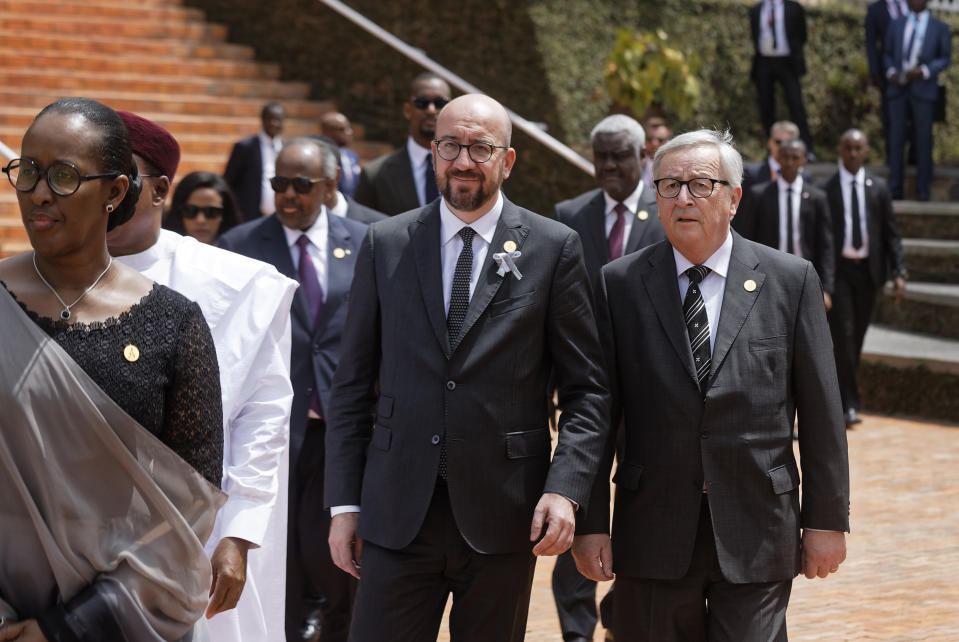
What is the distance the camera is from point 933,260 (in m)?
15.8

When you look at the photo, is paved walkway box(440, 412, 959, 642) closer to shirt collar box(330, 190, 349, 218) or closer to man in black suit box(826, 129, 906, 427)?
man in black suit box(826, 129, 906, 427)

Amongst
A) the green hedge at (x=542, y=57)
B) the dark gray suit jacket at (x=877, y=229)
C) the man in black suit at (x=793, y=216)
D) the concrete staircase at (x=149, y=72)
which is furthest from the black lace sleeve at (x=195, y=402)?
the green hedge at (x=542, y=57)

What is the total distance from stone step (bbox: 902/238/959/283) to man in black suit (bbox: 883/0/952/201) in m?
1.53

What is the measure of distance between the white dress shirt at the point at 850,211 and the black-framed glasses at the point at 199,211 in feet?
23.6

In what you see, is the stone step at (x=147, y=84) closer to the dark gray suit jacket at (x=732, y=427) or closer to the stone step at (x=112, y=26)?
the stone step at (x=112, y=26)

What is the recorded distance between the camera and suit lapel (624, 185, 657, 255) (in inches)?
278

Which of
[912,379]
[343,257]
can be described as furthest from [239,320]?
[912,379]

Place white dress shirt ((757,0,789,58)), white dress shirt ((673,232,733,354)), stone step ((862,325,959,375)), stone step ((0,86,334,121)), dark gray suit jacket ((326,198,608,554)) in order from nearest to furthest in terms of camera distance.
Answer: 1. dark gray suit jacket ((326,198,608,554))
2. white dress shirt ((673,232,733,354))
3. stone step ((862,325,959,375))
4. stone step ((0,86,334,121))
5. white dress shirt ((757,0,789,58))

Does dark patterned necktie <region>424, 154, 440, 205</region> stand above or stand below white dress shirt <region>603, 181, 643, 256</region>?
above

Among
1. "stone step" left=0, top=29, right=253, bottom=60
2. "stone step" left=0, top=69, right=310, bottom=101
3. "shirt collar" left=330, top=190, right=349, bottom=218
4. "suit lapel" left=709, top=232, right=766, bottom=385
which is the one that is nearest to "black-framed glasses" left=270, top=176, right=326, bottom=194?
"shirt collar" left=330, top=190, right=349, bottom=218

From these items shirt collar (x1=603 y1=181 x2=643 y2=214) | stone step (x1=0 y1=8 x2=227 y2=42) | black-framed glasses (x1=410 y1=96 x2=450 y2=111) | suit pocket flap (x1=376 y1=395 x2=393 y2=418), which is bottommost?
suit pocket flap (x1=376 y1=395 x2=393 y2=418)

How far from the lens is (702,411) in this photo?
4375mm

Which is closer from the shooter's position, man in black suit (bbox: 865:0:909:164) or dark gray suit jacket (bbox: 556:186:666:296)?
dark gray suit jacket (bbox: 556:186:666:296)

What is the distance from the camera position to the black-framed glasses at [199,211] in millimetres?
6840
